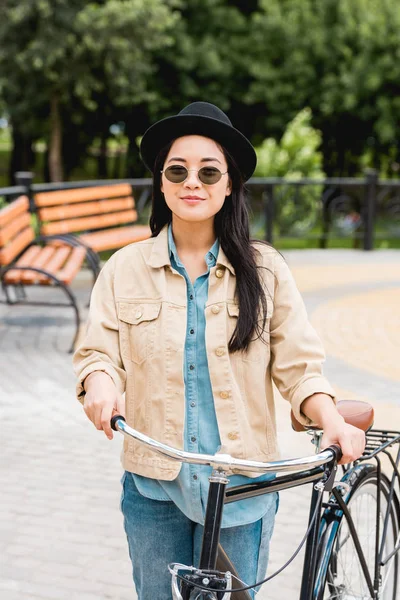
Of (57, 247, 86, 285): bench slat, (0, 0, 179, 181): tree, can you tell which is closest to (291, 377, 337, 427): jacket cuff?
(57, 247, 86, 285): bench slat

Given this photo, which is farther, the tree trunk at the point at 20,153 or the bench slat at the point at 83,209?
the tree trunk at the point at 20,153

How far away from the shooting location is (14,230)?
8805mm

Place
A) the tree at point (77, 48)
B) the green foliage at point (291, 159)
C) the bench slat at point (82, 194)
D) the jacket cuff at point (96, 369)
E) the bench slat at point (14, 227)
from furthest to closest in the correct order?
the tree at point (77, 48)
the green foliage at point (291, 159)
the bench slat at point (82, 194)
the bench slat at point (14, 227)
the jacket cuff at point (96, 369)

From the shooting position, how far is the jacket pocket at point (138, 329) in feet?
7.91

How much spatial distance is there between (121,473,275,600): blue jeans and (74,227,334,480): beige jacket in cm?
12

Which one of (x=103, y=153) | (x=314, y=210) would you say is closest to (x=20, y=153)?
(x=103, y=153)

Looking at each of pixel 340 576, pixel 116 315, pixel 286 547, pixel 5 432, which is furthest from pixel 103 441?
pixel 116 315

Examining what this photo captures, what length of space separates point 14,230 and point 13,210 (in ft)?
0.70

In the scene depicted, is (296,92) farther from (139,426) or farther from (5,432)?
(139,426)

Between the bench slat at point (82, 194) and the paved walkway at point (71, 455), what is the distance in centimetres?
114

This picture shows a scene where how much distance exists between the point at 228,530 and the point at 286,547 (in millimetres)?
2077

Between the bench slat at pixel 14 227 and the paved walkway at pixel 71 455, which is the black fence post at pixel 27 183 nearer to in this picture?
the bench slat at pixel 14 227

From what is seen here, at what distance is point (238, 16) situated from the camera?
27.7 m

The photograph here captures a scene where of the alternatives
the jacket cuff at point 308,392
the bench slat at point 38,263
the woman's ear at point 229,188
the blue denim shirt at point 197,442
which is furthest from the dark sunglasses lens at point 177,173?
the bench slat at point 38,263
